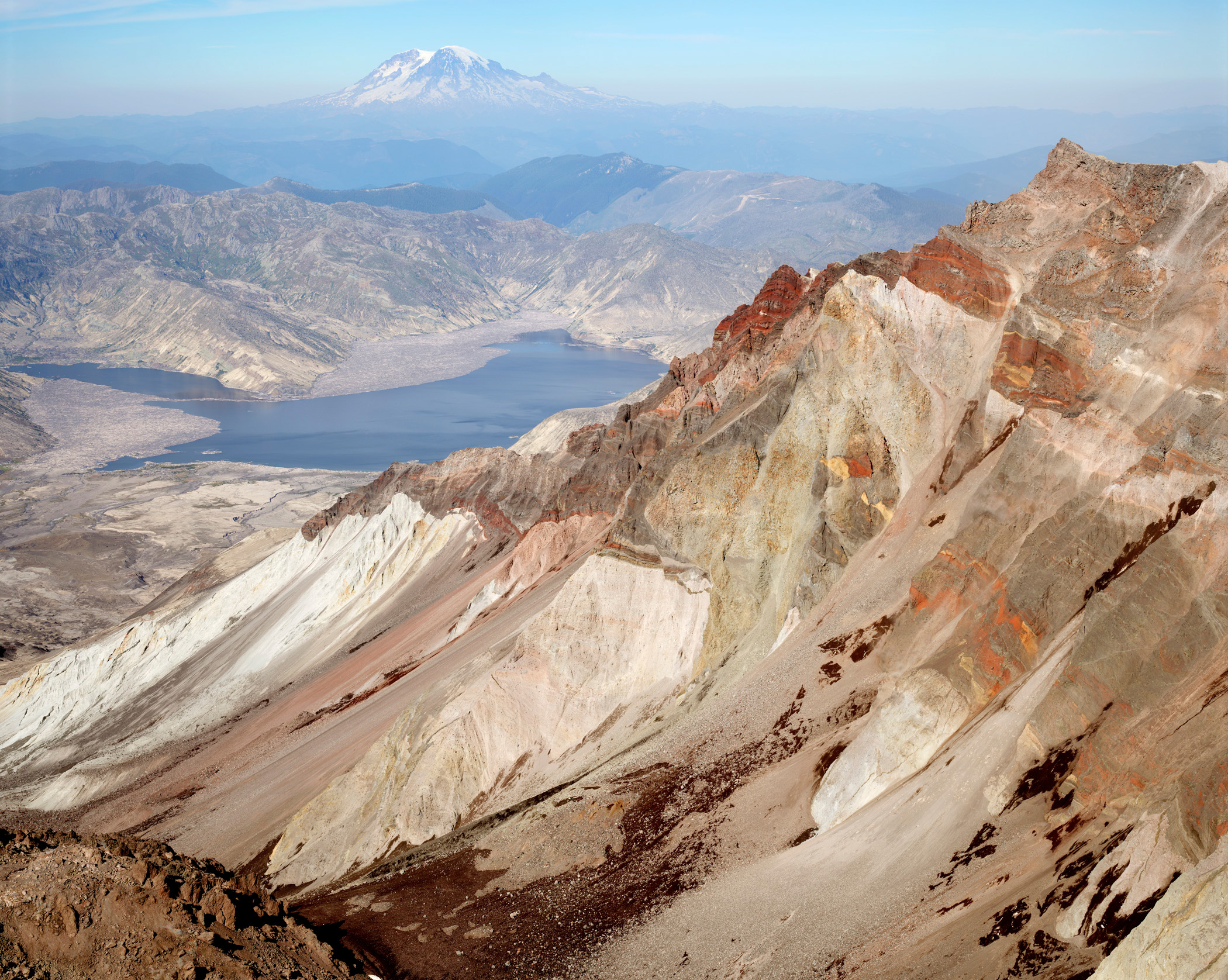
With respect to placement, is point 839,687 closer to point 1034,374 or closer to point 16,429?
point 1034,374

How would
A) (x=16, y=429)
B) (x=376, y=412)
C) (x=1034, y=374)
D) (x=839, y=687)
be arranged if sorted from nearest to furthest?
1. (x=839, y=687)
2. (x=1034, y=374)
3. (x=16, y=429)
4. (x=376, y=412)

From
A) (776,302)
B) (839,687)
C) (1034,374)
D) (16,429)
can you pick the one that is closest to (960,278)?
(1034,374)

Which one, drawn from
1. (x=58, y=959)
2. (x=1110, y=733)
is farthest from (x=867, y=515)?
(x=58, y=959)

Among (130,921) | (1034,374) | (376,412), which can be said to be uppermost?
(1034,374)

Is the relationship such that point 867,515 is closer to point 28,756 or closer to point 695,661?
point 695,661

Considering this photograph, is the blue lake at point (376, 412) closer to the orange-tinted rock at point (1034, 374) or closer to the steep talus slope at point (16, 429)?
the steep talus slope at point (16, 429)

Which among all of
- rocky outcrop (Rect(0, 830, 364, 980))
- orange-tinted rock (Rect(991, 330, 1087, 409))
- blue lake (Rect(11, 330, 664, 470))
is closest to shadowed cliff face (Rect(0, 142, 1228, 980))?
orange-tinted rock (Rect(991, 330, 1087, 409))

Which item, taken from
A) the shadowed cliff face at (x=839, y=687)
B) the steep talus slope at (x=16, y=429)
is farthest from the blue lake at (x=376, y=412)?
the shadowed cliff face at (x=839, y=687)
